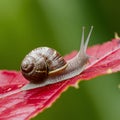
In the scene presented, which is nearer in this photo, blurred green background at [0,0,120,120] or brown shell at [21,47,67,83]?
brown shell at [21,47,67,83]

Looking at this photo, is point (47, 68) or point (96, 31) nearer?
point (47, 68)

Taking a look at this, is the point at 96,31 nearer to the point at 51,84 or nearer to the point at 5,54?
the point at 5,54

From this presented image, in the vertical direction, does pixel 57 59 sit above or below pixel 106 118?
above

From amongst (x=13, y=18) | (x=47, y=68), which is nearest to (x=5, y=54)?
(x=13, y=18)

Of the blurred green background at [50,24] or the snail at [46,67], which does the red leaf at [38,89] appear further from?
the blurred green background at [50,24]

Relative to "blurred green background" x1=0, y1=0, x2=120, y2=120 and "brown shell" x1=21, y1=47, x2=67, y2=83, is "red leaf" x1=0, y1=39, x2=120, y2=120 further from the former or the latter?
"blurred green background" x1=0, y1=0, x2=120, y2=120

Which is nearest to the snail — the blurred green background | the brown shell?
Result: the brown shell

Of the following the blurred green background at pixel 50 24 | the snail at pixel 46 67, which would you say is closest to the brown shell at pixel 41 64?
the snail at pixel 46 67

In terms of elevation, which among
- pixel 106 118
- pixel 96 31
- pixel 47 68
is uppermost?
pixel 47 68
